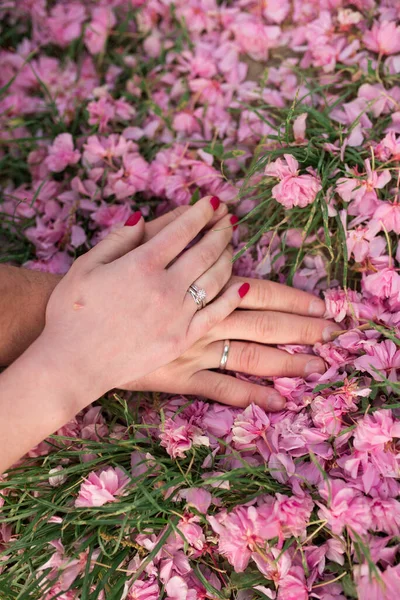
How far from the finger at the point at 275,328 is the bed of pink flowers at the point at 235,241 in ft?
0.14

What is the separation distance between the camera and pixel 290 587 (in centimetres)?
112

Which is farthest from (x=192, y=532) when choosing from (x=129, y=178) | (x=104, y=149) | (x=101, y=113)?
(x=101, y=113)

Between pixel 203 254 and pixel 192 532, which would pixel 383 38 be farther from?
pixel 192 532

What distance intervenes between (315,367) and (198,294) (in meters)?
0.35

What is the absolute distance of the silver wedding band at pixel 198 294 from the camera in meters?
1.40

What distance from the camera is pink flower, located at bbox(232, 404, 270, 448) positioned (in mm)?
1300

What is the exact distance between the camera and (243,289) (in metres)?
1.47

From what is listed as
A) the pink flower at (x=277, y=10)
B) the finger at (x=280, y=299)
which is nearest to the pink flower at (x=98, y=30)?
the pink flower at (x=277, y=10)

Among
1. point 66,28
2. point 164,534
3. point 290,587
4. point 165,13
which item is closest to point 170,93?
point 165,13

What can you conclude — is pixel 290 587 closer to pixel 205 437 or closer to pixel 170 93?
pixel 205 437

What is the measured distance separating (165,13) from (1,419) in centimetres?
151

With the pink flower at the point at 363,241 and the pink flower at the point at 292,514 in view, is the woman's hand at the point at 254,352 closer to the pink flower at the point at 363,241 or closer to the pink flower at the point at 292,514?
A: the pink flower at the point at 363,241

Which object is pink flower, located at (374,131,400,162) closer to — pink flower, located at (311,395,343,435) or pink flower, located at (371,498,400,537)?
pink flower, located at (311,395,343,435)

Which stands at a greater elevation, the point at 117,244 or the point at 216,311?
the point at 117,244
